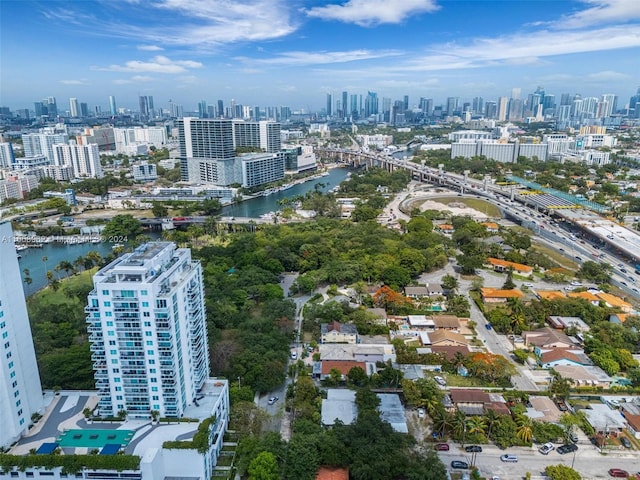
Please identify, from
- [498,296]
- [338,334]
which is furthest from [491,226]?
[338,334]

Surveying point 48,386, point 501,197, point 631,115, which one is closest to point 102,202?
point 48,386

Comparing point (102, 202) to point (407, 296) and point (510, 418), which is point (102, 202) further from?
point (510, 418)

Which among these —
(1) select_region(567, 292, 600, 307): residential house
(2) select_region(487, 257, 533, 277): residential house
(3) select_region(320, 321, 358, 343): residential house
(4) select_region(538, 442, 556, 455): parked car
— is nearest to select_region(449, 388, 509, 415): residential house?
(4) select_region(538, 442, 556, 455): parked car

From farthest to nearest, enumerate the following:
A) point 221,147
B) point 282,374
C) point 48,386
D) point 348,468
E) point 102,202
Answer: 1. point 221,147
2. point 102,202
3. point 282,374
4. point 48,386
5. point 348,468

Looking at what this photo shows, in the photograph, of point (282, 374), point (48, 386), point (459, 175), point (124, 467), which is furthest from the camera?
point (459, 175)

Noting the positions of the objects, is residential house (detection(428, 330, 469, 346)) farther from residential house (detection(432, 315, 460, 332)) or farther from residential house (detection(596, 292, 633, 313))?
residential house (detection(596, 292, 633, 313))

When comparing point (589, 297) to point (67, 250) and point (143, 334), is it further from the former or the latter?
point (67, 250)

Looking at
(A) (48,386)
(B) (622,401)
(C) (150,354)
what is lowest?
(B) (622,401)
